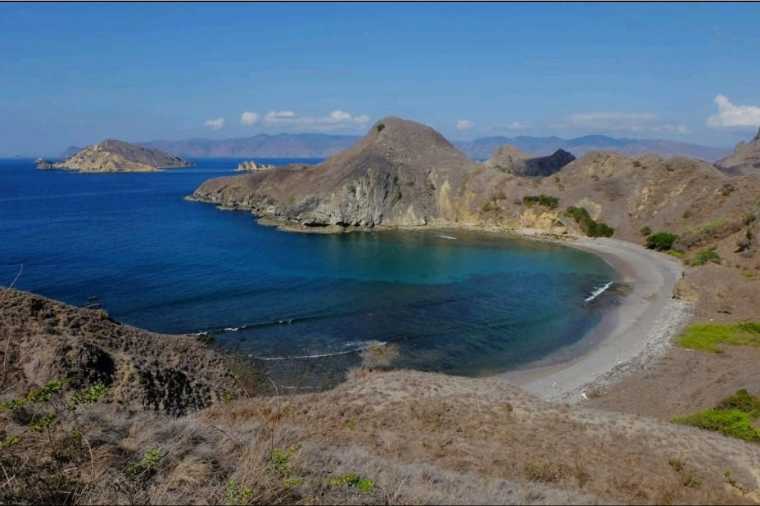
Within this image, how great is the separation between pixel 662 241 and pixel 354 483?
69.8 m

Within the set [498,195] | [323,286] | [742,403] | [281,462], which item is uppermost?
[498,195]

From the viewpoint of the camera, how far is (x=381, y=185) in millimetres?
91188

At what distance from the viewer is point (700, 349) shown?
32781mm

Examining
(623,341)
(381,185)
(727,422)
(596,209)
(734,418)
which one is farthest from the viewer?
(381,185)

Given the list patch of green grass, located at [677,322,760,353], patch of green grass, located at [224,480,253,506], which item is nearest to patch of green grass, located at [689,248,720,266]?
patch of green grass, located at [677,322,760,353]

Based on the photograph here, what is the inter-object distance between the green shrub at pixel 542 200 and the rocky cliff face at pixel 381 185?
39.6 ft

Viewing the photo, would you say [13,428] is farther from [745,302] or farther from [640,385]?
[745,302]

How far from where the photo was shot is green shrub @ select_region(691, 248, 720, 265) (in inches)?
2146

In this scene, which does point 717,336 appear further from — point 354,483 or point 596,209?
point 596,209

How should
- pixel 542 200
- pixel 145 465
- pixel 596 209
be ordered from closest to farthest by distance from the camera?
pixel 145 465 → pixel 596 209 → pixel 542 200

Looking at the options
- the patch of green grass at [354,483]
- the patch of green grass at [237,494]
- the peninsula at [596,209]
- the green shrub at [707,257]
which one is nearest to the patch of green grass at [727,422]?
the peninsula at [596,209]

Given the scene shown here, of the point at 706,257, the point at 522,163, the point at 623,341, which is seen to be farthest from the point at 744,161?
the point at 623,341

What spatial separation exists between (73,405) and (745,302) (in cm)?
4615

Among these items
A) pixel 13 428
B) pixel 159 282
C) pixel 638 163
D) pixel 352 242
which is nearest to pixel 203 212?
pixel 352 242
